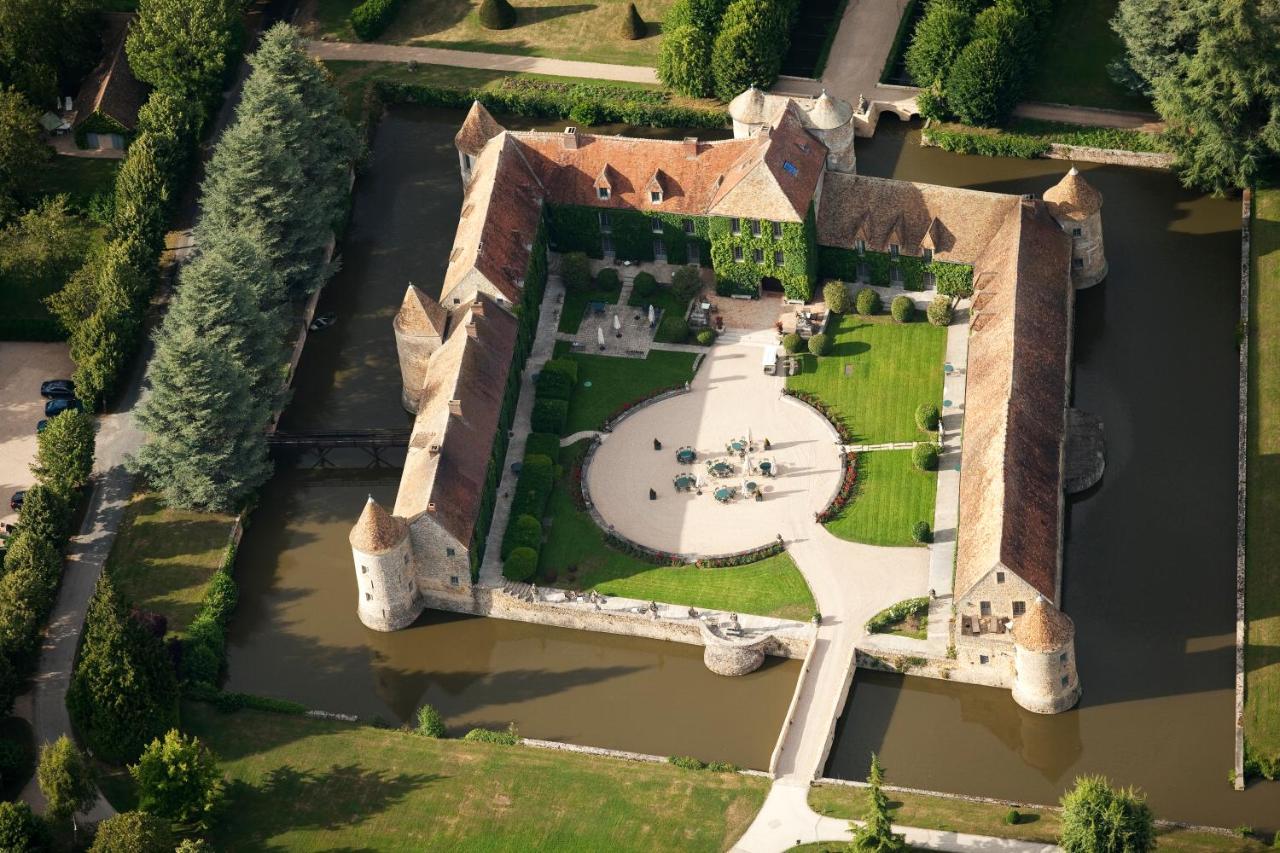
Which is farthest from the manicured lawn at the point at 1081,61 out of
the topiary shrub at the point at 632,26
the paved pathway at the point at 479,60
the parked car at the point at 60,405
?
the parked car at the point at 60,405

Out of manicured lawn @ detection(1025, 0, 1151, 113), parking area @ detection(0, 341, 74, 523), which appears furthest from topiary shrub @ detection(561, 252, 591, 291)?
manicured lawn @ detection(1025, 0, 1151, 113)

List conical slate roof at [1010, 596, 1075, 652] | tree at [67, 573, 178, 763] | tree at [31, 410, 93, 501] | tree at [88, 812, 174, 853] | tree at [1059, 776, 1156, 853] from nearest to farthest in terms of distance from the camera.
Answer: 1. tree at [1059, 776, 1156, 853]
2. tree at [88, 812, 174, 853]
3. conical slate roof at [1010, 596, 1075, 652]
4. tree at [67, 573, 178, 763]
5. tree at [31, 410, 93, 501]

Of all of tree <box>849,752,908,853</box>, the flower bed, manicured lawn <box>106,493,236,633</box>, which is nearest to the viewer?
tree <box>849,752,908,853</box>

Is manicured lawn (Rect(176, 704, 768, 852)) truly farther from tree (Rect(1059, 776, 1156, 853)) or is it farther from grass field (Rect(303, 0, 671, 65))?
grass field (Rect(303, 0, 671, 65))

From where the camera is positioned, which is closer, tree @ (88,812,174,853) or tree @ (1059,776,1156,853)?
tree @ (1059,776,1156,853)

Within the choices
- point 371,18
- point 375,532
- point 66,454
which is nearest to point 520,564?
point 375,532

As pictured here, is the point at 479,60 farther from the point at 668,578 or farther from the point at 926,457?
the point at 668,578

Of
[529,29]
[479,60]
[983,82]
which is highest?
[529,29]

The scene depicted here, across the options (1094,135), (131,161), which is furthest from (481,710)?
(1094,135)
